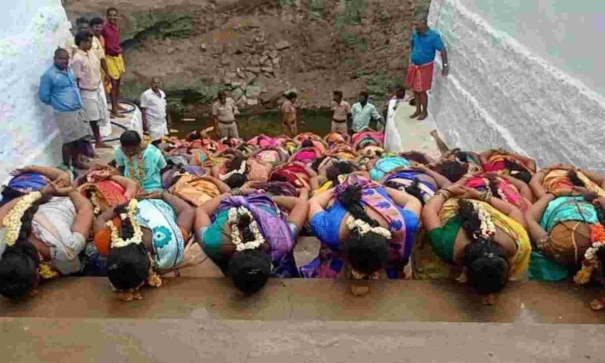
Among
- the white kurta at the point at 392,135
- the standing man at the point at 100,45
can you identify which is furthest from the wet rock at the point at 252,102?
the standing man at the point at 100,45

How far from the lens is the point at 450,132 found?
8930 mm

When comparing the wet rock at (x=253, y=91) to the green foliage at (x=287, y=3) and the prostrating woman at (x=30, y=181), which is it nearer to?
the green foliage at (x=287, y=3)

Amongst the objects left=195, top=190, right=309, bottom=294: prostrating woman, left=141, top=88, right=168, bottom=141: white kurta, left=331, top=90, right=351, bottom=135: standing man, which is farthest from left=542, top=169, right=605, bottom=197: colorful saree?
left=141, top=88, right=168, bottom=141: white kurta

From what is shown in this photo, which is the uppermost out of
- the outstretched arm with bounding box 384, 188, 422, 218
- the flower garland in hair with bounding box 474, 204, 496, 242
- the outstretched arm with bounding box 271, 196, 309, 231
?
the flower garland in hair with bounding box 474, 204, 496, 242

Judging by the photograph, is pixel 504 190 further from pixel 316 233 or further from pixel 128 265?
pixel 128 265

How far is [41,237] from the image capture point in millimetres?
3197

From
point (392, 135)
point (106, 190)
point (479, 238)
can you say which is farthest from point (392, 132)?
point (479, 238)

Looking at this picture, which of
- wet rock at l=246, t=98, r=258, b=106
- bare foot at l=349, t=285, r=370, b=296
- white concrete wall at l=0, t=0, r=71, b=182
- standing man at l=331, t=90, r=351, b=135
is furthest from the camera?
wet rock at l=246, t=98, r=258, b=106

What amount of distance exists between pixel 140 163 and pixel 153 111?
4456 mm

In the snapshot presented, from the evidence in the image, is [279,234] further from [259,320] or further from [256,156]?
[256,156]

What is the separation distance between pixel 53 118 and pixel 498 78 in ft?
17.1

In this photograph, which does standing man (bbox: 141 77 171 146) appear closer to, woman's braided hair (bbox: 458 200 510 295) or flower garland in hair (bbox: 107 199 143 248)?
flower garland in hair (bbox: 107 199 143 248)

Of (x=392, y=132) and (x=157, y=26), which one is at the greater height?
(x=392, y=132)

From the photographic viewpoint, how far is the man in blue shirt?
671 cm
